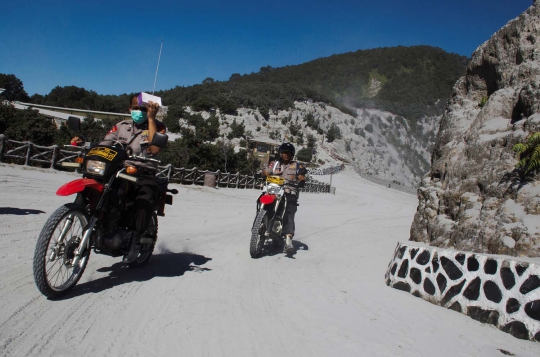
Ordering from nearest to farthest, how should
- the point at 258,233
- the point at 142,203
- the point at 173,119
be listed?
the point at 142,203
the point at 258,233
the point at 173,119

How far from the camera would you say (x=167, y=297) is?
4.00 m

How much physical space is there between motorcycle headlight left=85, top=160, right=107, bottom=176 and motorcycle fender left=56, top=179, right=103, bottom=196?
0.09 metres

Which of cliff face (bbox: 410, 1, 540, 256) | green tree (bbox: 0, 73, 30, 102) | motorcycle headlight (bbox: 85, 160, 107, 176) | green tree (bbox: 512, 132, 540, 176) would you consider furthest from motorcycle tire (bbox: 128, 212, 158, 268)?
green tree (bbox: 0, 73, 30, 102)

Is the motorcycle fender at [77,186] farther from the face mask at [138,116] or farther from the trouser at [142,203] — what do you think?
the face mask at [138,116]

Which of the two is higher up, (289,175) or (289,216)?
(289,175)

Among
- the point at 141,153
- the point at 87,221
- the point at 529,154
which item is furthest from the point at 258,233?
the point at 529,154

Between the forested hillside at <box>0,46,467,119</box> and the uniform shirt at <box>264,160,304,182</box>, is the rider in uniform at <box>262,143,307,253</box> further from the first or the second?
the forested hillside at <box>0,46,467,119</box>

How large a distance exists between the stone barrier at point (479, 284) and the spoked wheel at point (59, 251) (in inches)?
164

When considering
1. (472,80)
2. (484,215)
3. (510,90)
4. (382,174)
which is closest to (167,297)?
(484,215)

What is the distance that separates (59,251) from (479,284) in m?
4.40

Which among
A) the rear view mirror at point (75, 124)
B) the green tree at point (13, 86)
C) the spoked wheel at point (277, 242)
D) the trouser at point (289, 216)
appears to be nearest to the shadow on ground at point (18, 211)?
the rear view mirror at point (75, 124)

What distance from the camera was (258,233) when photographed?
21.5 feet

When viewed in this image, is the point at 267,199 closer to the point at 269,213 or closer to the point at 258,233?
the point at 269,213

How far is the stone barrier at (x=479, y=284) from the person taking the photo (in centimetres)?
388
